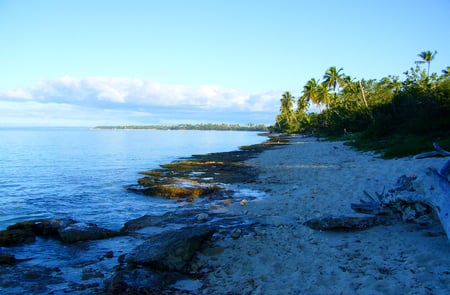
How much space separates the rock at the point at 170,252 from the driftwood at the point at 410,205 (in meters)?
3.00

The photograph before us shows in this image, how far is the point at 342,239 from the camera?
23.0ft

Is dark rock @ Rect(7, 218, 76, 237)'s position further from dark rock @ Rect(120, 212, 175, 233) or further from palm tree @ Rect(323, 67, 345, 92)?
palm tree @ Rect(323, 67, 345, 92)

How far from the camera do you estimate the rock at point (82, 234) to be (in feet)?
28.1

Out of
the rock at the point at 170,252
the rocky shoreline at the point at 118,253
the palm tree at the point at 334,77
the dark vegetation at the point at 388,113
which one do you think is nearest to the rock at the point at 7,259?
the rocky shoreline at the point at 118,253

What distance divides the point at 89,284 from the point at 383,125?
3304 centimetres

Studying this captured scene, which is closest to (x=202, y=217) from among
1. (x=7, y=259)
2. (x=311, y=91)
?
(x=7, y=259)

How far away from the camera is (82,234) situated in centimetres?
865

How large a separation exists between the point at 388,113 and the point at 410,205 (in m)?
34.8

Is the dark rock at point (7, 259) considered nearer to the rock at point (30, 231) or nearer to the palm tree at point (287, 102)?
the rock at point (30, 231)

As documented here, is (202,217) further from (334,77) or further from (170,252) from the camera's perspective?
(334,77)

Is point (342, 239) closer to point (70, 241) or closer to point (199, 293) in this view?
point (199, 293)

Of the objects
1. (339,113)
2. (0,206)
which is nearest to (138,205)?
Result: (0,206)

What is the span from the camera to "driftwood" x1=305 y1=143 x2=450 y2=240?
236 inches

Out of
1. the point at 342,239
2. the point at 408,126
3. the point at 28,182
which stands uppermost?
the point at 408,126
